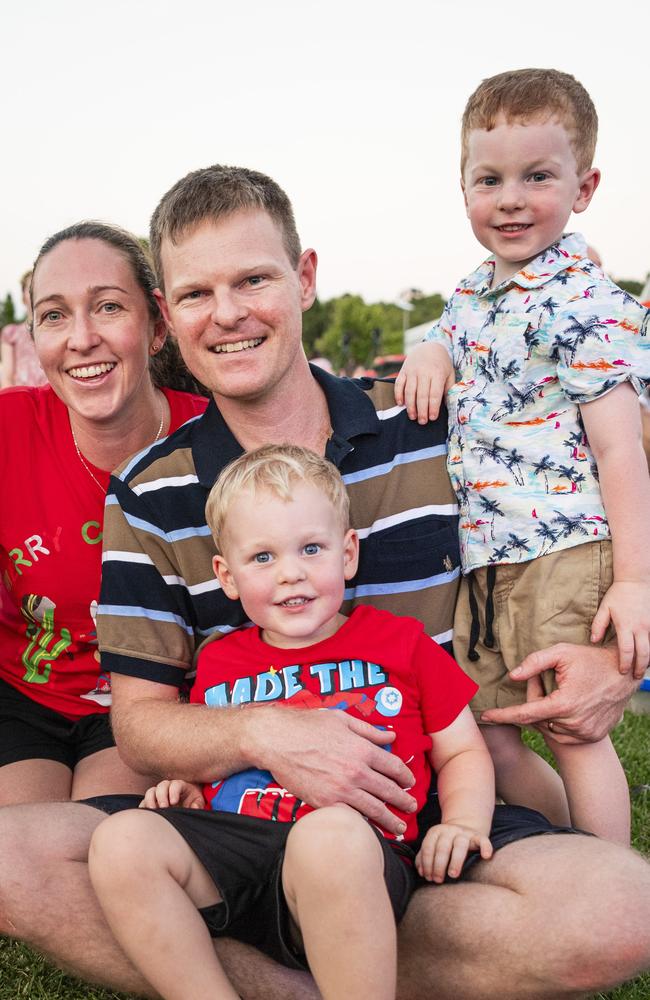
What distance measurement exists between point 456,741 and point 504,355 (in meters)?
1.02

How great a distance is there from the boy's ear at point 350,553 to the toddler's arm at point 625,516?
64cm

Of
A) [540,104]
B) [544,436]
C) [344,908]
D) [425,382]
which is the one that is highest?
[540,104]

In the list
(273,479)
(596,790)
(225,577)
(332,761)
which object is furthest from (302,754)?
(596,790)

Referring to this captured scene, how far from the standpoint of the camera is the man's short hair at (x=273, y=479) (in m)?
2.40

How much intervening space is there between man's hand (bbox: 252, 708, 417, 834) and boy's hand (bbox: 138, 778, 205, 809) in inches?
9.8

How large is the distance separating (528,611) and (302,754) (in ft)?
2.62

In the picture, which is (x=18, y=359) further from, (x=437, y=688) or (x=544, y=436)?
(x=437, y=688)

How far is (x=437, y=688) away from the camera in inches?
94.7

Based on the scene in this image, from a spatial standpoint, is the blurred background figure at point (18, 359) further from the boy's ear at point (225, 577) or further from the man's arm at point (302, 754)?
the man's arm at point (302, 754)

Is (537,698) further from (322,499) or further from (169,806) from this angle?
(169,806)

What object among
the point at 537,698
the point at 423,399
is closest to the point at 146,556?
the point at 423,399

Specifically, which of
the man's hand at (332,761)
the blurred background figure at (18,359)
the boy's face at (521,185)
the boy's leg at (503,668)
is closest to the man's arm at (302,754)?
the man's hand at (332,761)

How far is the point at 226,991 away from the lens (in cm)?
208

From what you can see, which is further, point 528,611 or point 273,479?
point 528,611
